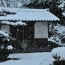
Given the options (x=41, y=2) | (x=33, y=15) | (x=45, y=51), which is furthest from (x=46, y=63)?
(x=41, y=2)

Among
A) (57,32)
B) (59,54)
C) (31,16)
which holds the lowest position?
(59,54)

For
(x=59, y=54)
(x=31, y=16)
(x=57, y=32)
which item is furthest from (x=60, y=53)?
(x=57, y=32)

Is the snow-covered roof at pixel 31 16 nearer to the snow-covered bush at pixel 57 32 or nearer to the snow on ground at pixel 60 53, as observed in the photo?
the snow-covered bush at pixel 57 32

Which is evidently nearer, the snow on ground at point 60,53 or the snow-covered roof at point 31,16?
the snow on ground at point 60,53

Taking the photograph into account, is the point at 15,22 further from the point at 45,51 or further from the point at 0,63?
the point at 0,63

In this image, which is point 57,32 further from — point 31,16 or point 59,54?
point 59,54

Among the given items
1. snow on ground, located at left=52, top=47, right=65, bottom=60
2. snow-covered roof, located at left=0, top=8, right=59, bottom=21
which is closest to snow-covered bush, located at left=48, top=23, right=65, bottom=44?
snow-covered roof, located at left=0, top=8, right=59, bottom=21

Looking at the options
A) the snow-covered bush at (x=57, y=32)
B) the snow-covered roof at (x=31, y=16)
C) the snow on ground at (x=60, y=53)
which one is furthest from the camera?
the snow-covered bush at (x=57, y=32)

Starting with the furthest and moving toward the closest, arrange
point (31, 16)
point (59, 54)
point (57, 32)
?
point (57, 32), point (31, 16), point (59, 54)

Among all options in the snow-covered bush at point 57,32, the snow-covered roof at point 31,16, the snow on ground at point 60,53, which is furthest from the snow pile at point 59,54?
the snow-covered bush at point 57,32

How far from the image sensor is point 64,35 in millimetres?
27250

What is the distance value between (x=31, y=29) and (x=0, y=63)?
781 centimetres

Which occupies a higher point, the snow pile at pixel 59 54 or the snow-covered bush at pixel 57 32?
the snow-covered bush at pixel 57 32

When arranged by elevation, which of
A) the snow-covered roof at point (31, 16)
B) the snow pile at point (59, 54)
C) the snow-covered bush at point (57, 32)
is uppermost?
the snow-covered roof at point (31, 16)
